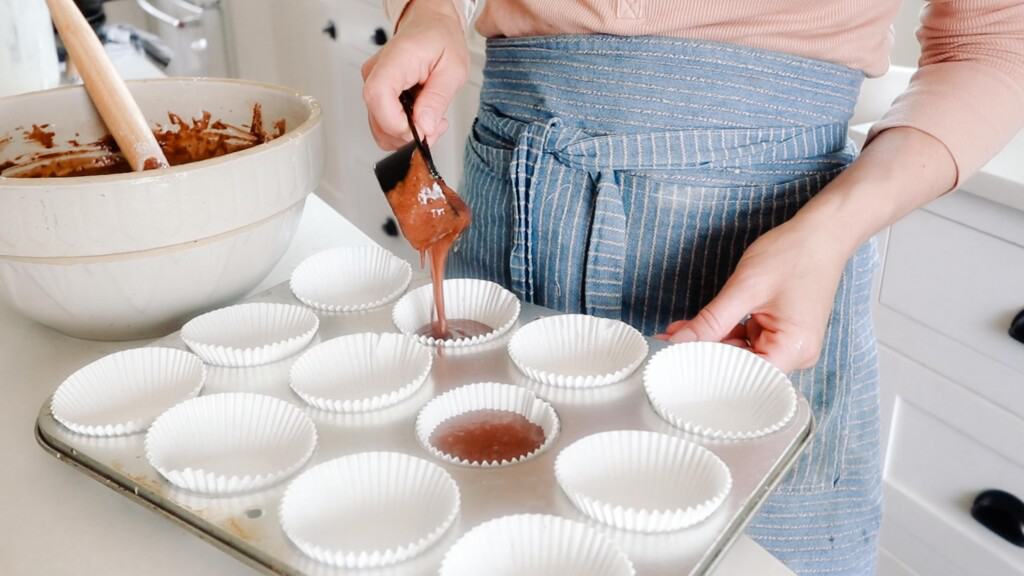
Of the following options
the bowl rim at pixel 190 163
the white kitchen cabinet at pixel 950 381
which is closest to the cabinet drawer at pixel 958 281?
the white kitchen cabinet at pixel 950 381

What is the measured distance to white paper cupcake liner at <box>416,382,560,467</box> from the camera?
662 mm

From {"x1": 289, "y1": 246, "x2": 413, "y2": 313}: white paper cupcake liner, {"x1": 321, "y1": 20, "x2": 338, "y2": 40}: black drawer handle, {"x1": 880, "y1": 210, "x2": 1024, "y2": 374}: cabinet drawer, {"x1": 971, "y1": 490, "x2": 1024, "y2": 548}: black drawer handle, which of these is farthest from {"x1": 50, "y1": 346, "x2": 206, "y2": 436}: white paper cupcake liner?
{"x1": 321, "y1": 20, "x2": 338, "y2": 40}: black drawer handle

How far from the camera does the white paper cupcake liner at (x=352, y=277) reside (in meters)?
0.86

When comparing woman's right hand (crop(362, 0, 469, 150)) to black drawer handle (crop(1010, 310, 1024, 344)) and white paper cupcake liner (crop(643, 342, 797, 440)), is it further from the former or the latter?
black drawer handle (crop(1010, 310, 1024, 344))

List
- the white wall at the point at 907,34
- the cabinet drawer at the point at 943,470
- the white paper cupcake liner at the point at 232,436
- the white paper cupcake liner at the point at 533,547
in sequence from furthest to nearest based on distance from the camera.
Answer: the white wall at the point at 907,34, the cabinet drawer at the point at 943,470, the white paper cupcake liner at the point at 232,436, the white paper cupcake liner at the point at 533,547

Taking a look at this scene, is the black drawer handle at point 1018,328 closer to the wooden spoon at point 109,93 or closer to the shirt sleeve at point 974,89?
the shirt sleeve at point 974,89

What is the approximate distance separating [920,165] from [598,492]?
1.43ft

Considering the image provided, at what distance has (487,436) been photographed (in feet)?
2.19

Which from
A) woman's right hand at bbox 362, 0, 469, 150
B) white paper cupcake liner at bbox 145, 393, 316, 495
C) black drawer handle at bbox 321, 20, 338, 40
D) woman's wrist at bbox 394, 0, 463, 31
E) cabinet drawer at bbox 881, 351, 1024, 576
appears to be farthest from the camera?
black drawer handle at bbox 321, 20, 338, 40

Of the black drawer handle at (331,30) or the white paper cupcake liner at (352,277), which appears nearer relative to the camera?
the white paper cupcake liner at (352,277)

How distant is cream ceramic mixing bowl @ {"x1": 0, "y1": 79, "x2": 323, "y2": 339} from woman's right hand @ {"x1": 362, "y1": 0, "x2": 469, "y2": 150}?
67mm

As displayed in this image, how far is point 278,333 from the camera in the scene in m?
0.82

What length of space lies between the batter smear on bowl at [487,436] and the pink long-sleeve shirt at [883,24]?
380 mm

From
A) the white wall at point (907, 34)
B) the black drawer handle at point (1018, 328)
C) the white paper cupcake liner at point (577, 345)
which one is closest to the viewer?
the white paper cupcake liner at point (577, 345)
